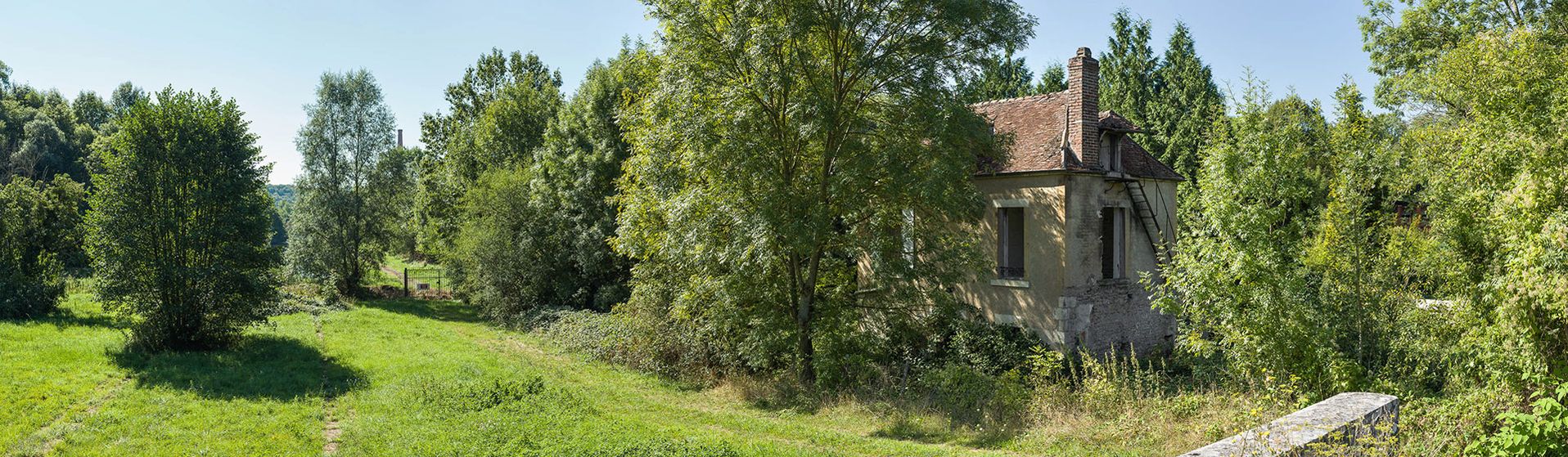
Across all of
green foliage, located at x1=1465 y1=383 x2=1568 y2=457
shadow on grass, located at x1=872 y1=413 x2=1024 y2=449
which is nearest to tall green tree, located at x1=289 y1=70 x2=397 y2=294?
shadow on grass, located at x1=872 y1=413 x2=1024 y2=449

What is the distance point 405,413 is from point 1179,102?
115ft

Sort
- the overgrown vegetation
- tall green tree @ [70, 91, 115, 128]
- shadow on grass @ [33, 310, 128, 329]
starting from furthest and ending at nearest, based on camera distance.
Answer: tall green tree @ [70, 91, 115, 128], shadow on grass @ [33, 310, 128, 329], the overgrown vegetation

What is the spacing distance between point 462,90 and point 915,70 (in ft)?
121

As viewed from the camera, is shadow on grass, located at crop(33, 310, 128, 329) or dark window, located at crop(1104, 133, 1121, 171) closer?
dark window, located at crop(1104, 133, 1121, 171)

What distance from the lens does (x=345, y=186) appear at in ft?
119

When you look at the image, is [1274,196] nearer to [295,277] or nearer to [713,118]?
[713,118]

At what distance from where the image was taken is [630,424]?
41.0ft

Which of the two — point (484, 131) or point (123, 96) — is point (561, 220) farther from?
point (123, 96)

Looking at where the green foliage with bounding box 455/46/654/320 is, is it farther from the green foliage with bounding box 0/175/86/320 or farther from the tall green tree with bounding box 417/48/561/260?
the green foliage with bounding box 0/175/86/320

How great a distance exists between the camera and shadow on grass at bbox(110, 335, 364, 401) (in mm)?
15344

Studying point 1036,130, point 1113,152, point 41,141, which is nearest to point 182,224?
point 1036,130

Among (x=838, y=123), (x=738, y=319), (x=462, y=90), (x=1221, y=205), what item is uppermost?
(x=462, y=90)

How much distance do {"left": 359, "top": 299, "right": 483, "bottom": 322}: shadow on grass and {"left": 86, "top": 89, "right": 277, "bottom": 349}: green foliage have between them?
37.6 ft

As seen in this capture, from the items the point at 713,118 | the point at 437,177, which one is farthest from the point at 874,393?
the point at 437,177
